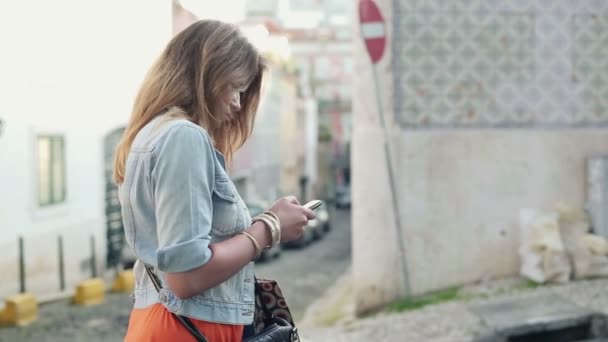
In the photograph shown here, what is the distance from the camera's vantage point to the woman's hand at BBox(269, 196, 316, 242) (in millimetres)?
1451

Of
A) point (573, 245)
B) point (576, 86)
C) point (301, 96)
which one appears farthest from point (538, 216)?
point (301, 96)

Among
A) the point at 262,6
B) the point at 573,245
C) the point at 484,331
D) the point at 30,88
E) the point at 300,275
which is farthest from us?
the point at 262,6

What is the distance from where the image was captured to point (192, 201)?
1.25m

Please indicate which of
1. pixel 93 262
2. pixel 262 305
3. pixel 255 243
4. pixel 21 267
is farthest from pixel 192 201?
pixel 93 262

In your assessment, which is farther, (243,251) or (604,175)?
(604,175)

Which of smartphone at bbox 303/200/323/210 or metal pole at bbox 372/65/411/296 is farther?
metal pole at bbox 372/65/411/296

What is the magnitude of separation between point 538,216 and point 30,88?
17.5 ft

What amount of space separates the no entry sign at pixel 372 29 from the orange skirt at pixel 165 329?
184 inches

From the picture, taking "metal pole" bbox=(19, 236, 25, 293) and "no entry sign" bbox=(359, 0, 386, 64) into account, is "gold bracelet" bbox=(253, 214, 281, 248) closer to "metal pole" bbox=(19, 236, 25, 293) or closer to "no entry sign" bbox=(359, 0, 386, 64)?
"no entry sign" bbox=(359, 0, 386, 64)

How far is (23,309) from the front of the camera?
760cm

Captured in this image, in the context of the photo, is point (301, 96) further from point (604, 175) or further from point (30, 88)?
point (604, 175)

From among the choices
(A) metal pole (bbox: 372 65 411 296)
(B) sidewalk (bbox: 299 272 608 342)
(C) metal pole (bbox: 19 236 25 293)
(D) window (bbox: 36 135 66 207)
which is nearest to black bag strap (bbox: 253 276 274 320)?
(B) sidewalk (bbox: 299 272 608 342)

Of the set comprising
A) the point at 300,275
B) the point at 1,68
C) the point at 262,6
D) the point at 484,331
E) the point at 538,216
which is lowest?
the point at 300,275

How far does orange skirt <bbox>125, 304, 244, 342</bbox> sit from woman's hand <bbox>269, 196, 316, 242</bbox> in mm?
196
